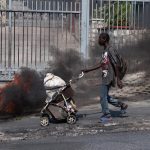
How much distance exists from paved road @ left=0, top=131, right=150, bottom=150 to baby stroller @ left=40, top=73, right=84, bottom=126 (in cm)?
87

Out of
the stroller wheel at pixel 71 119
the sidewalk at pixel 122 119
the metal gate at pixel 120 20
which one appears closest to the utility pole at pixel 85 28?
the metal gate at pixel 120 20

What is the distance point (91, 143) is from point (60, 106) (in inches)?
65.6

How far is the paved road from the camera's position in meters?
9.35

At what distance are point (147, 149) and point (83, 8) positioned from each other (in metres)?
6.82

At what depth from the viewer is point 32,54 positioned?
15.4 metres

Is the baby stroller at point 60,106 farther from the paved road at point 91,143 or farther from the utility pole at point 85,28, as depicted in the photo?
the utility pole at point 85,28

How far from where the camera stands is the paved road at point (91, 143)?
9.35 meters

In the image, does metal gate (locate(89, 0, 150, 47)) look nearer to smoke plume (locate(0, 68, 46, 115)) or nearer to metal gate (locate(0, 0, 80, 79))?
metal gate (locate(0, 0, 80, 79))

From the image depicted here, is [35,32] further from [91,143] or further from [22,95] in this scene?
[91,143]

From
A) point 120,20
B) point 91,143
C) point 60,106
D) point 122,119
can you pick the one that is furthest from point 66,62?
point 91,143

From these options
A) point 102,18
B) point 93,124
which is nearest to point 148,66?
point 102,18

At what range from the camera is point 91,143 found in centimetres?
963

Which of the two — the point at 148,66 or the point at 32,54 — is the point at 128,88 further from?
the point at 32,54

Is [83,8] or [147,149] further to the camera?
[83,8]
